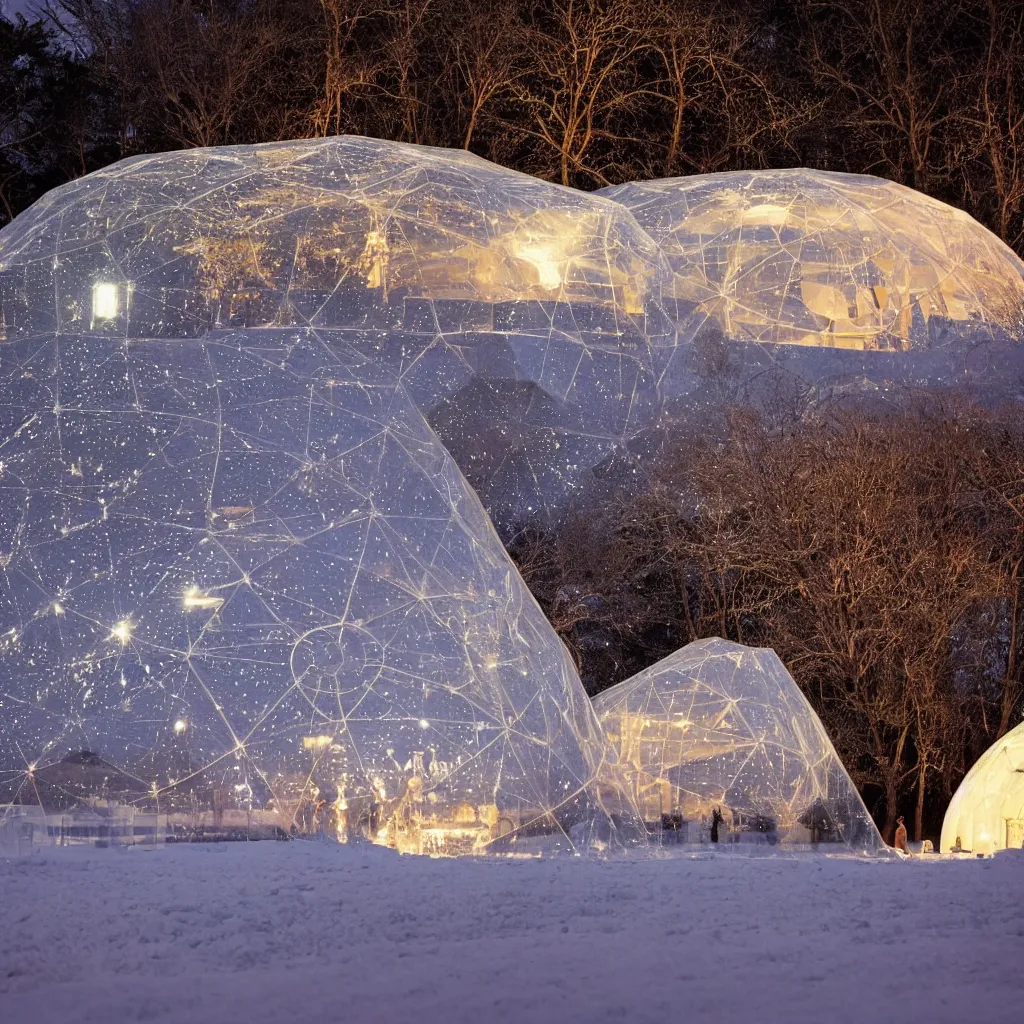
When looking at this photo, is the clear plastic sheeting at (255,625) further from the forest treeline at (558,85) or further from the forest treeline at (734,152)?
the forest treeline at (558,85)

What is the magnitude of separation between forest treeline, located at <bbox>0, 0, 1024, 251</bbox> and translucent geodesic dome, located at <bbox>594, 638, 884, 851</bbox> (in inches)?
532

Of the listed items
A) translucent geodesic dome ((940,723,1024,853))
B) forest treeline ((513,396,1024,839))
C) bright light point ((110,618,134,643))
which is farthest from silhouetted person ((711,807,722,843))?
forest treeline ((513,396,1024,839))

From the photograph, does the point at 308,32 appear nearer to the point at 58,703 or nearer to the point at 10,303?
the point at 10,303

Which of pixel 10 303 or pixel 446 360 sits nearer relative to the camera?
pixel 10 303

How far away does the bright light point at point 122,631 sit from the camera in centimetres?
1292

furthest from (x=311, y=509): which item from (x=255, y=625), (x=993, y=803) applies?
(x=993, y=803)

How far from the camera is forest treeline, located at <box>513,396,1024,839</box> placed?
2303 cm

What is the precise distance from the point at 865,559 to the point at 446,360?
7998 millimetres

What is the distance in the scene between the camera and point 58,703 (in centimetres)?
1278

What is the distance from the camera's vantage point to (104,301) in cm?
1567

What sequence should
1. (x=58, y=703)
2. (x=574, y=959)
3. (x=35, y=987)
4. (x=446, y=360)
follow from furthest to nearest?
(x=446, y=360) → (x=58, y=703) → (x=574, y=959) → (x=35, y=987)

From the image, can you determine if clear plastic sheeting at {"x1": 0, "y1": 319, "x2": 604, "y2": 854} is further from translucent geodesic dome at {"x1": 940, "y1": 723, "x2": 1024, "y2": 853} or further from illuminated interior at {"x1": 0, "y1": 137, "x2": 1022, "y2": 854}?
translucent geodesic dome at {"x1": 940, "y1": 723, "x2": 1024, "y2": 853}

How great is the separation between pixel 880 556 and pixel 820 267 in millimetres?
4311

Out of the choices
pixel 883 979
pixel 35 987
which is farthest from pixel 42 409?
pixel 883 979
